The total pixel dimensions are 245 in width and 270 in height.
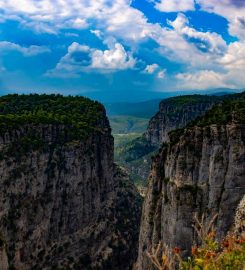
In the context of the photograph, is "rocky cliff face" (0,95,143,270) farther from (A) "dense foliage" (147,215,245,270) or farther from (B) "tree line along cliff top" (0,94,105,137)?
(A) "dense foliage" (147,215,245,270)

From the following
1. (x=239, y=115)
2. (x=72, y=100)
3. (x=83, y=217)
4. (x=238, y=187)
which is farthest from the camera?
(x=72, y=100)

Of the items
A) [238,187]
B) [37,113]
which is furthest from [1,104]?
[238,187]

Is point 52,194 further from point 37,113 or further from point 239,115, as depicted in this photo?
point 239,115

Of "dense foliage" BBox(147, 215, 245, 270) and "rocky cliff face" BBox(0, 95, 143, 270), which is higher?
"dense foliage" BBox(147, 215, 245, 270)

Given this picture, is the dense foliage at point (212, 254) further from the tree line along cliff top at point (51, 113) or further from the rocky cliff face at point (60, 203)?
the tree line along cliff top at point (51, 113)

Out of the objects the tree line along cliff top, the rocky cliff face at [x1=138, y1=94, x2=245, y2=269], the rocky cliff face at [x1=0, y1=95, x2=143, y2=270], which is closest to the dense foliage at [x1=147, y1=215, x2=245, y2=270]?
the rocky cliff face at [x1=138, y1=94, x2=245, y2=269]
